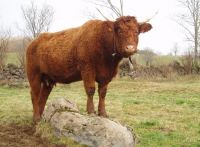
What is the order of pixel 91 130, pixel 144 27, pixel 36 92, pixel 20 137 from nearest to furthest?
pixel 91 130, pixel 144 27, pixel 20 137, pixel 36 92

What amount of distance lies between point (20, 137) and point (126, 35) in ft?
9.90

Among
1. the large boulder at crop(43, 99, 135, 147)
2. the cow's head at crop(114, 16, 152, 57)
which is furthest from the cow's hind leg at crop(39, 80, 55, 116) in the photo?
the cow's head at crop(114, 16, 152, 57)

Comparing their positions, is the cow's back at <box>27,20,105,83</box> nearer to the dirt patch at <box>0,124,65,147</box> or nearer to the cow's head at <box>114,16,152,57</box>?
the cow's head at <box>114,16,152,57</box>

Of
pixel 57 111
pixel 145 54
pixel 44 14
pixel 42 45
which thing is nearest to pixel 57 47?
pixel 42 45

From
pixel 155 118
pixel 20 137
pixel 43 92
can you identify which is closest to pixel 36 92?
pixel 43 92

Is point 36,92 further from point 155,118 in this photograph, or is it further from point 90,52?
point 155,118

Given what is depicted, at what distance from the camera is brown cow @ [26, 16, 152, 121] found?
27.3ft

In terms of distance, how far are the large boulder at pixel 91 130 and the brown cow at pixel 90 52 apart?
77cm

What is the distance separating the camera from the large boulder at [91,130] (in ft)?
25.3

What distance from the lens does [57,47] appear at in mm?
9805

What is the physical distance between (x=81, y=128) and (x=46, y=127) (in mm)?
1252

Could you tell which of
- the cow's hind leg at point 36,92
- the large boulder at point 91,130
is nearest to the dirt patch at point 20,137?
the large boulder at point 91,130

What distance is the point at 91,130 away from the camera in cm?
788

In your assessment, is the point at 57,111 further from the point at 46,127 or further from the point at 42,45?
the point at 42,45
